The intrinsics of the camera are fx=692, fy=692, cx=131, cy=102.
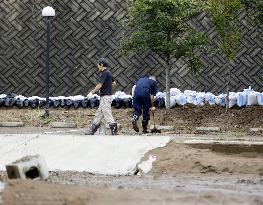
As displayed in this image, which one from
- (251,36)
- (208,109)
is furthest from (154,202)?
(251,36)

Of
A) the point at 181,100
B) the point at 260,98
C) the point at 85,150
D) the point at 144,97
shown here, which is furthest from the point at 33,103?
the point at 85,150

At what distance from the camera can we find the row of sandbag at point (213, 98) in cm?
2025

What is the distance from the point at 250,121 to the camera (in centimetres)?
1880

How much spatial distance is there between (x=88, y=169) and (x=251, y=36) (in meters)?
13.4

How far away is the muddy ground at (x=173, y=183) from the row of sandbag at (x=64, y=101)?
10792mm

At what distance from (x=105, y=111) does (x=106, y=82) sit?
0.59 metres

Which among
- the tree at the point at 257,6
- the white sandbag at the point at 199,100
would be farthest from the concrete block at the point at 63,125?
the tree at the point at 257,6

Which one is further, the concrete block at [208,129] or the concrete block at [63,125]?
the concrete block at [63,125]

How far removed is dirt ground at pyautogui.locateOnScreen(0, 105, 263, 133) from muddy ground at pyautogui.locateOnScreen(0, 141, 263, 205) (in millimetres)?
7663

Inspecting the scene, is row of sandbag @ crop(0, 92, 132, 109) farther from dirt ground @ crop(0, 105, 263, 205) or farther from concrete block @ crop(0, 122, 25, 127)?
dirt ground @ crop(0, 105, 263, 205)

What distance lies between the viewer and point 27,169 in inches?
313

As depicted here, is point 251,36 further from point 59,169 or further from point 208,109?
point 59,169

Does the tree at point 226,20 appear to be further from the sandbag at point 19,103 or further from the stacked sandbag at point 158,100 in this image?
the sandbag at point 19,103

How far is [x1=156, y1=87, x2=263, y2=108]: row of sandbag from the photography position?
2025 cm
